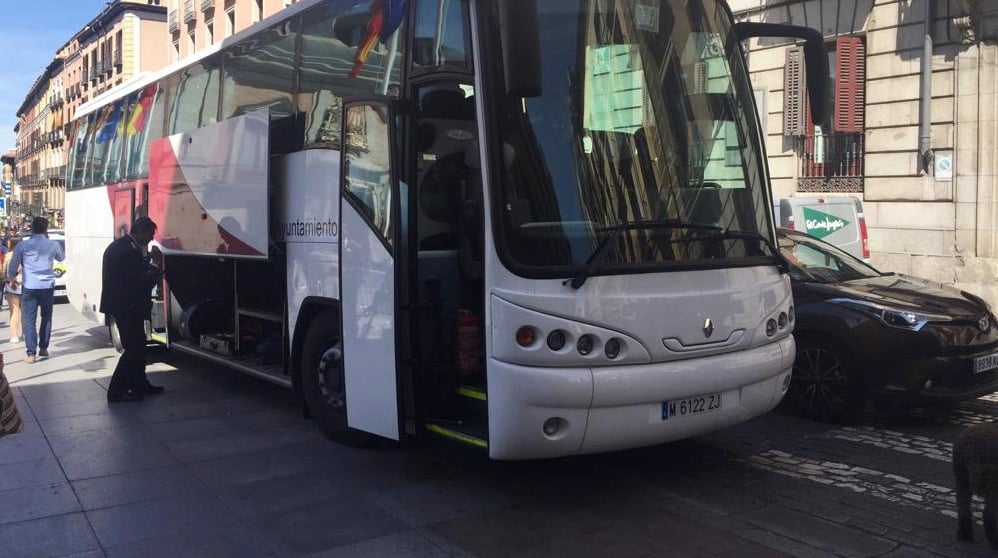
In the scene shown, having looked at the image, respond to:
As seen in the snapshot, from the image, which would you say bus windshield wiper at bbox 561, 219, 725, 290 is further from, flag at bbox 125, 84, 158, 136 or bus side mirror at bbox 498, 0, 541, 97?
flag at bbox 125, 84, 158, 136

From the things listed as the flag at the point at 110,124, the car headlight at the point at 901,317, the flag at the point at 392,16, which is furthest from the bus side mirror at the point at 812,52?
the flag at the point at 110,124

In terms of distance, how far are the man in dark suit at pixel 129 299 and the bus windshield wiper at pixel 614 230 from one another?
556 centimetres

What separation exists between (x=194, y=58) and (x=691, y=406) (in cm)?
688

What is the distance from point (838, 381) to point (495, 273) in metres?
4.04

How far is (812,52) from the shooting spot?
6273 mm

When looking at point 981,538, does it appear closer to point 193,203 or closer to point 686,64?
point 686,64

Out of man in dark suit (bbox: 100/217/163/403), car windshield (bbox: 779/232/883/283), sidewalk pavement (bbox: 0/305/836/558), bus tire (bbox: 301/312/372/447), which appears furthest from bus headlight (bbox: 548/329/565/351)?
man in dark suit (bbox: 100/217/163/403)

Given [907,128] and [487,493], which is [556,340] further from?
[907,128]

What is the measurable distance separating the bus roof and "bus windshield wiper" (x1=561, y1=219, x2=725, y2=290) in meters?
3.48

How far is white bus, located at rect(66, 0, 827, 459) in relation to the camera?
4.88 m

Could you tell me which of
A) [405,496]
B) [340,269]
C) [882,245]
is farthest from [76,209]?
[882,245]

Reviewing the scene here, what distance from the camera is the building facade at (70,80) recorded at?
190ft

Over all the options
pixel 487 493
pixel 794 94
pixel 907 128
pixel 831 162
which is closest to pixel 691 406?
pixel 487 493

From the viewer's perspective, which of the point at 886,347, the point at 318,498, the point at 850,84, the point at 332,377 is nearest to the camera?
the point at 318,498
